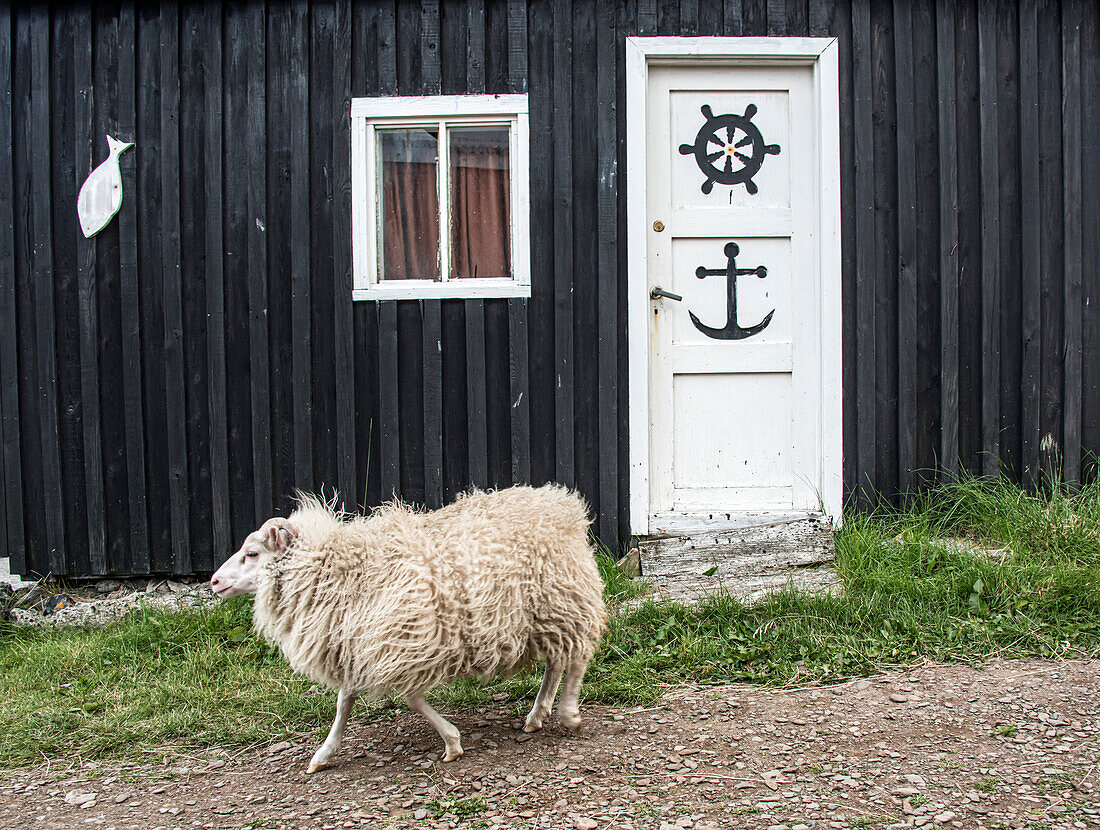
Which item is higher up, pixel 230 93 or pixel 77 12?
pixel 77 12

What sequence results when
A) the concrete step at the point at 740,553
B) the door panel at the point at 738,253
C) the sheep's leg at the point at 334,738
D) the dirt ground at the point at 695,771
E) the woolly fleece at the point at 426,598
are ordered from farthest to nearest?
the door panel at the point at 738,253 → the concrete step at the point at 740,553 → the sheep's leg at the point at 334,738 → the woolly fleece at the point at 426,598 → the dirt ground at the point at 695,771

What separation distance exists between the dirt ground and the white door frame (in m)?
1.67

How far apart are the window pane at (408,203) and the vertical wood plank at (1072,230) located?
12.5 feet

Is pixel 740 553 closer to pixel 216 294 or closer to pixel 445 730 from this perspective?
pixel 445 730

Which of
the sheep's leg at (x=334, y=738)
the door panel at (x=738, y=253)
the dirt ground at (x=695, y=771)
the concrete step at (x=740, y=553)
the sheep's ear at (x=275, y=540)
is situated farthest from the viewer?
the door panel at (x=738, y=253)

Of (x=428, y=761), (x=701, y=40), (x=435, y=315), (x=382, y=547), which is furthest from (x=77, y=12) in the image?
(x=428, y=761)

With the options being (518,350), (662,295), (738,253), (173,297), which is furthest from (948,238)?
(173,297)

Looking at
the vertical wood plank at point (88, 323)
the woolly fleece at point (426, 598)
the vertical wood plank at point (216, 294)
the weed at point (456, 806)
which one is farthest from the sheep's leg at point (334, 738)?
the vertical wood plank at point (88, 323)

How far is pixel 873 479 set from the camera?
516 cm

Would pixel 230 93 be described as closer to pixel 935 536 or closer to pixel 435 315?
pixel 435 315

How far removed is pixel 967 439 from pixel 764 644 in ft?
7.12

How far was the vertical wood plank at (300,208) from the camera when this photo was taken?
202 inches

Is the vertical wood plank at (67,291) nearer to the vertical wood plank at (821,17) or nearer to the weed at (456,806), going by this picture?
the weed at (456,806)

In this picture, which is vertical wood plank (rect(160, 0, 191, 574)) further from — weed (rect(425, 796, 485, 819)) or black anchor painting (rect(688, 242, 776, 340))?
black anchor painting (rect(688, 242, 776, 340))
